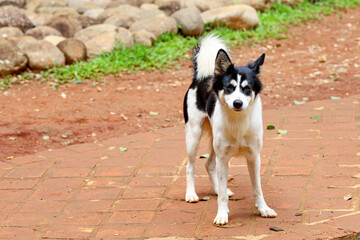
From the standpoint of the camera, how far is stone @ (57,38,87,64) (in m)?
9.07

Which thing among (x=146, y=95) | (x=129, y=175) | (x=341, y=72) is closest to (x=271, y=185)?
(x=129, y=175)

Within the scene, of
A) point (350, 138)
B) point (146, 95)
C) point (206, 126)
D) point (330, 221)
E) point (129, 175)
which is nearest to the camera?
point (330, 221)

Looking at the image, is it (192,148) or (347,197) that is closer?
(347,197)

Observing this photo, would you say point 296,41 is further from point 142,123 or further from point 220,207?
point 220,207

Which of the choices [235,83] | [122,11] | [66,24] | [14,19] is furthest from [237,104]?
[122,11]

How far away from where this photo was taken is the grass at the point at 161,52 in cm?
870

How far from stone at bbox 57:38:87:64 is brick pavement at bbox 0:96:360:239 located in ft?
10.2

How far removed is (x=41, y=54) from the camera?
887 cm

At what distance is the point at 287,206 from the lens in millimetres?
4441

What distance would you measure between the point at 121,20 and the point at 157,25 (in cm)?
77

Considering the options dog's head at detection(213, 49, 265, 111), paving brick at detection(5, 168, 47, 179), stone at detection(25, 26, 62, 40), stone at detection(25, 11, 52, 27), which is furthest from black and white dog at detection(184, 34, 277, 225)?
stone at detection(25, 11, 52, 27)

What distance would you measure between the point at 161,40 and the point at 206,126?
5489 millimetres

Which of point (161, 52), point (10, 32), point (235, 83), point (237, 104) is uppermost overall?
point (235, 83)

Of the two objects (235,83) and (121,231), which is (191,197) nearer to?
(121,231)
